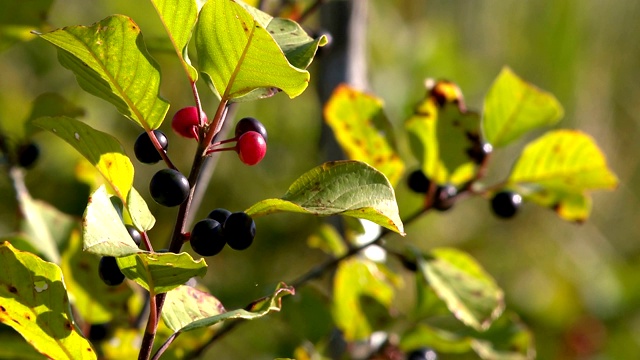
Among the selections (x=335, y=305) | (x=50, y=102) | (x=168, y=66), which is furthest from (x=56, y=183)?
(x=335, y=305)

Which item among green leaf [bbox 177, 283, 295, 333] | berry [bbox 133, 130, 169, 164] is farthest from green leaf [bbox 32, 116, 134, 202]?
green leaf [bbox 177, 283, 295, 333]

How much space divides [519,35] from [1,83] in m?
2.06

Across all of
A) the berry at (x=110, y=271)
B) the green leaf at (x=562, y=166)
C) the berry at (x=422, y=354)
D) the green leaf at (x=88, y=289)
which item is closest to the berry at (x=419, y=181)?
the green leaf at (x=562, y=166)

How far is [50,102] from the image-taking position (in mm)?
1276

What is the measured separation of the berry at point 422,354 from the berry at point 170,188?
0.65 meters

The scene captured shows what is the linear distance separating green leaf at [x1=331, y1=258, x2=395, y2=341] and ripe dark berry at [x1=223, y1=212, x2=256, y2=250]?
0.58 metres

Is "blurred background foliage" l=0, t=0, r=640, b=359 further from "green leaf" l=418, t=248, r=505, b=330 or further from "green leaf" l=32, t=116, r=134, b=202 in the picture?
"green leaf" l=32, t=116, r=134, b=202

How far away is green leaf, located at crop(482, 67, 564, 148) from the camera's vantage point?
46.3 inches

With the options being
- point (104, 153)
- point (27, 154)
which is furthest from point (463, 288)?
point (27, 154)

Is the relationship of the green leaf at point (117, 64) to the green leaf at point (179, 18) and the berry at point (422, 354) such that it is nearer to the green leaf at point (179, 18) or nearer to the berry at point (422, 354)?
the green leaf at point (179, 18)

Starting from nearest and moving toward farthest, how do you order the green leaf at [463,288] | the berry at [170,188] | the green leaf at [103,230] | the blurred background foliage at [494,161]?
the green leaf at [103,230]
the berry at [170,188]
the green leaf at [463,288]
the blurred background foliage at [494,161]

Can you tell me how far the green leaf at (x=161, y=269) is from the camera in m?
0.66

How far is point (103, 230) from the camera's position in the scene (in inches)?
24.5

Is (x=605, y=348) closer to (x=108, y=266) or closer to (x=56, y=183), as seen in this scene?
(x=56, y=183)
